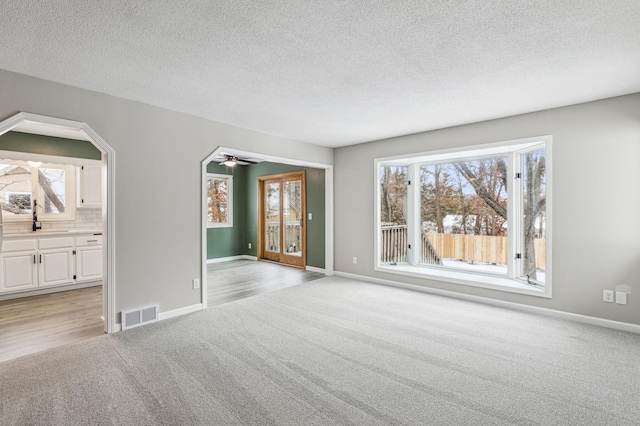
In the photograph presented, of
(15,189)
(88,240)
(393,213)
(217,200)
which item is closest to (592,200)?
(393,213)

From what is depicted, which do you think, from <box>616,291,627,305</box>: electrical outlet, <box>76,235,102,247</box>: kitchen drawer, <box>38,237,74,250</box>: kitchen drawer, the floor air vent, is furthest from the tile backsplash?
<box>616,291,627,305</box>: electrical outlet

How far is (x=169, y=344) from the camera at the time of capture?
292 cm

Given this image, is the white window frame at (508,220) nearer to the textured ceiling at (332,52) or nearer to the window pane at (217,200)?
the textured ceiling at (332,52)

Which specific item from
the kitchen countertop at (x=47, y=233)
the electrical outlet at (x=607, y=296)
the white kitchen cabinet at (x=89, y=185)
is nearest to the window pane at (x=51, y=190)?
the white kitchen cabinet at (x=89, y=185)

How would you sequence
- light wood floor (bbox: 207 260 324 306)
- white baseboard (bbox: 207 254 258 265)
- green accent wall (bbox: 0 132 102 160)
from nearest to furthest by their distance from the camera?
green accent wall (bbox: 0 132 102 160) < light wood floor (bbox: 207 260 324 306) < white baseboard (bbox: 207 254 258 265)

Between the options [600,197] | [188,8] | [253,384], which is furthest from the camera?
[600,197]

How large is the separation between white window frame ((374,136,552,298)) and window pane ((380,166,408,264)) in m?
0.10

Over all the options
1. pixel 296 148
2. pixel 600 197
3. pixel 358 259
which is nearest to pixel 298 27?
pixel 296 148

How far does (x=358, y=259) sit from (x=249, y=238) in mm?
3568

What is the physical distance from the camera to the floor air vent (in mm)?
3279

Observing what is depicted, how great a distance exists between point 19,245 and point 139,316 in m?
2.60

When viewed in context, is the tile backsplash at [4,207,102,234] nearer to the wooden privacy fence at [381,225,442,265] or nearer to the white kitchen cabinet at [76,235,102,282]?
the white kitchen cabinet at [76,235,102,282]

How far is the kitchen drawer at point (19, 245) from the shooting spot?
4.26 meters

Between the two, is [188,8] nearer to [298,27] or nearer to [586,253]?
[298,27]
